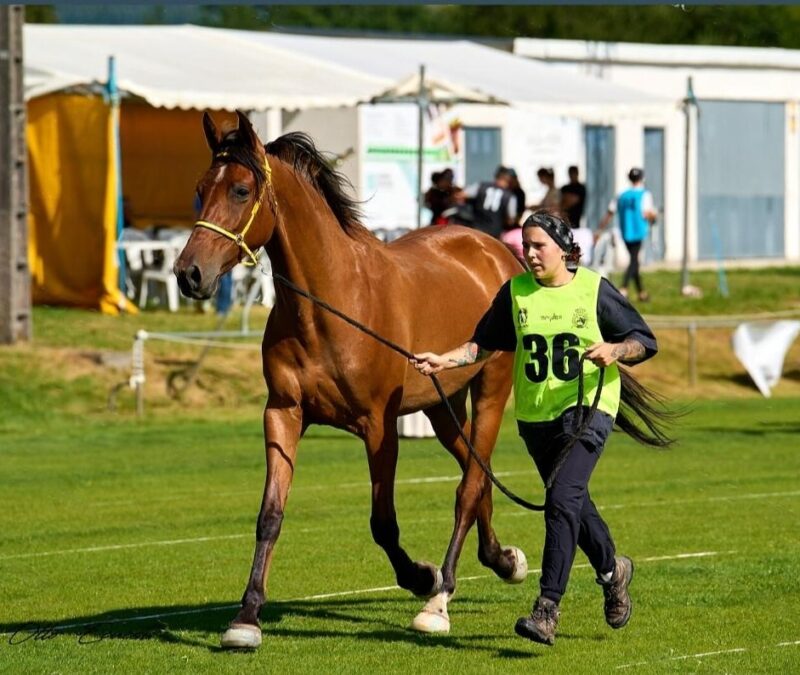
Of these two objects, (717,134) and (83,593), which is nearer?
(83,593)

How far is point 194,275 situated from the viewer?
332 inches

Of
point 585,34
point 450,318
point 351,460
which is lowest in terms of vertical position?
point 351,460

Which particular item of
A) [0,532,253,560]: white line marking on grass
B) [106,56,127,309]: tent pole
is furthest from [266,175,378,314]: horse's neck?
[106,56,127,309]: tent pole

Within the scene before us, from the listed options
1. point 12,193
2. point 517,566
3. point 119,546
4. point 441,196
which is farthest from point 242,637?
point 441,196

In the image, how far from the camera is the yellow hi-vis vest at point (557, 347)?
8.43 meters

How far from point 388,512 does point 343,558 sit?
2.54 meters

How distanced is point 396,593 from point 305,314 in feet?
6.99

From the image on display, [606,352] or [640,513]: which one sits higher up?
[606,352]

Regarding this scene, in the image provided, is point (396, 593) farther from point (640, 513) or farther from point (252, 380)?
point (252, 380)

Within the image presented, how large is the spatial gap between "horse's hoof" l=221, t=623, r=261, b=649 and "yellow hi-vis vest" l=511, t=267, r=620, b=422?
1.59m

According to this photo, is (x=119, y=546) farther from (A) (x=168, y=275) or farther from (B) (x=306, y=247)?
(A) (x=168, y=275)

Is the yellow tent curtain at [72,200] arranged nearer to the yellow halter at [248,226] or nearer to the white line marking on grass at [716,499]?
the white line marking on grass at [716,499]

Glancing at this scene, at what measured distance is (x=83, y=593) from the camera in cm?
1050

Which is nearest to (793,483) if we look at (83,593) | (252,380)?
(83,593)
